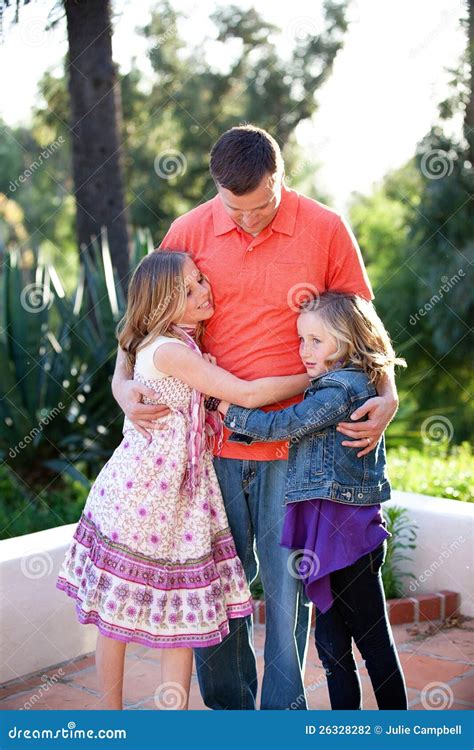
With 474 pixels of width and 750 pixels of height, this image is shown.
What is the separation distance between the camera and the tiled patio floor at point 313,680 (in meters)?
3.32

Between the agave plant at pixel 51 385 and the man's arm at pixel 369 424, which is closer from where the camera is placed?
the man's arm at pixel 369 424

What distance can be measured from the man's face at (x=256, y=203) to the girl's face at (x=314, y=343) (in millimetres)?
301

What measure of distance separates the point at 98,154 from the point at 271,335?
5.25 meters

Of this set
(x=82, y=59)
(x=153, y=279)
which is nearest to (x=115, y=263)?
(x=82, y=59)

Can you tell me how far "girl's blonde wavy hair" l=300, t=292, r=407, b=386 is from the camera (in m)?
2.71

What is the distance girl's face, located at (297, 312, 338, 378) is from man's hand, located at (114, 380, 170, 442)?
0.44 metres

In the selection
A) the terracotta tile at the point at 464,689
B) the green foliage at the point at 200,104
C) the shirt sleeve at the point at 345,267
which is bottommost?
the terracotta tile at the point at 464,689

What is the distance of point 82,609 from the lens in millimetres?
2811

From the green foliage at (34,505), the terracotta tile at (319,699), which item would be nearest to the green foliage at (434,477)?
the terracotta tile at (319,699)

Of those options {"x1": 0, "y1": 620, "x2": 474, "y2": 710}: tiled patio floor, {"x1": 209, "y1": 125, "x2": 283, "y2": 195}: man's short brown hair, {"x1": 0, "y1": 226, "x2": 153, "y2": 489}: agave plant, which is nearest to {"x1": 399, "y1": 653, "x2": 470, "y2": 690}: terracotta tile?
{"x1": 0, "y1": 620, "x2": 474, "y2": 710}: tiled patio floor

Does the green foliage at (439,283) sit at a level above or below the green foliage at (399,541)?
above

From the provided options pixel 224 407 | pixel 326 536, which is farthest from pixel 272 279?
pixel 326 536

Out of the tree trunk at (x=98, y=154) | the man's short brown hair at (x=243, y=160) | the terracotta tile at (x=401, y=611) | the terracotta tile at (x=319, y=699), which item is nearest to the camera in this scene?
the man's short brown hair at (x=243, y=160)

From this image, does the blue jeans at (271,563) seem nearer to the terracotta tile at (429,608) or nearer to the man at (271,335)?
the man at (271,335)
